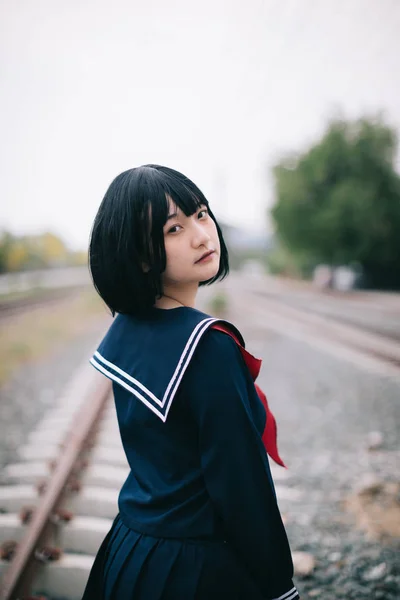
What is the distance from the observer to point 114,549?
1.03 metres

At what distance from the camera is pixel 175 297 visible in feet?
3.46

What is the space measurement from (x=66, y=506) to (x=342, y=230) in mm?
12946

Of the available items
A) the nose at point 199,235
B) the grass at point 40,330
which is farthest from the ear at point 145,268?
the grass at point 40,330

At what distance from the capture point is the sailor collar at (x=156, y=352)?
848mm

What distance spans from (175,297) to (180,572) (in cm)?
63

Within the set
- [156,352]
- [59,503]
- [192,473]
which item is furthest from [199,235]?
[59,503]

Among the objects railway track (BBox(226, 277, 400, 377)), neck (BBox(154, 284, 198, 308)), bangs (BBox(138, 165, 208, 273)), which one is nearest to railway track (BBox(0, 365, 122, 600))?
neck (BBox(154, 284, 198, 308))

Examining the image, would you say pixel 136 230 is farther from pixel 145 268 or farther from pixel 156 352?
pixel 156 352

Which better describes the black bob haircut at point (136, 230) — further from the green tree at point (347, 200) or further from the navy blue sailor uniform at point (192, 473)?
the green tree at point (347, 200)

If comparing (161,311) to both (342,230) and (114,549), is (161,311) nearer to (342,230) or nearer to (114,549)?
(114,549)

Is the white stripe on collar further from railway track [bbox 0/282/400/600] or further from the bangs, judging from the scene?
railway track [bbox 0/282/400/600]

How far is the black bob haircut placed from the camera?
0.93 meters

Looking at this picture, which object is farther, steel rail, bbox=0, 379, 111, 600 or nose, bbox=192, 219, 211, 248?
steel rail, bbox=0, 379, 111, 600

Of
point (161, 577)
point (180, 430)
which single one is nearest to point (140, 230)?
point (180, 430)
